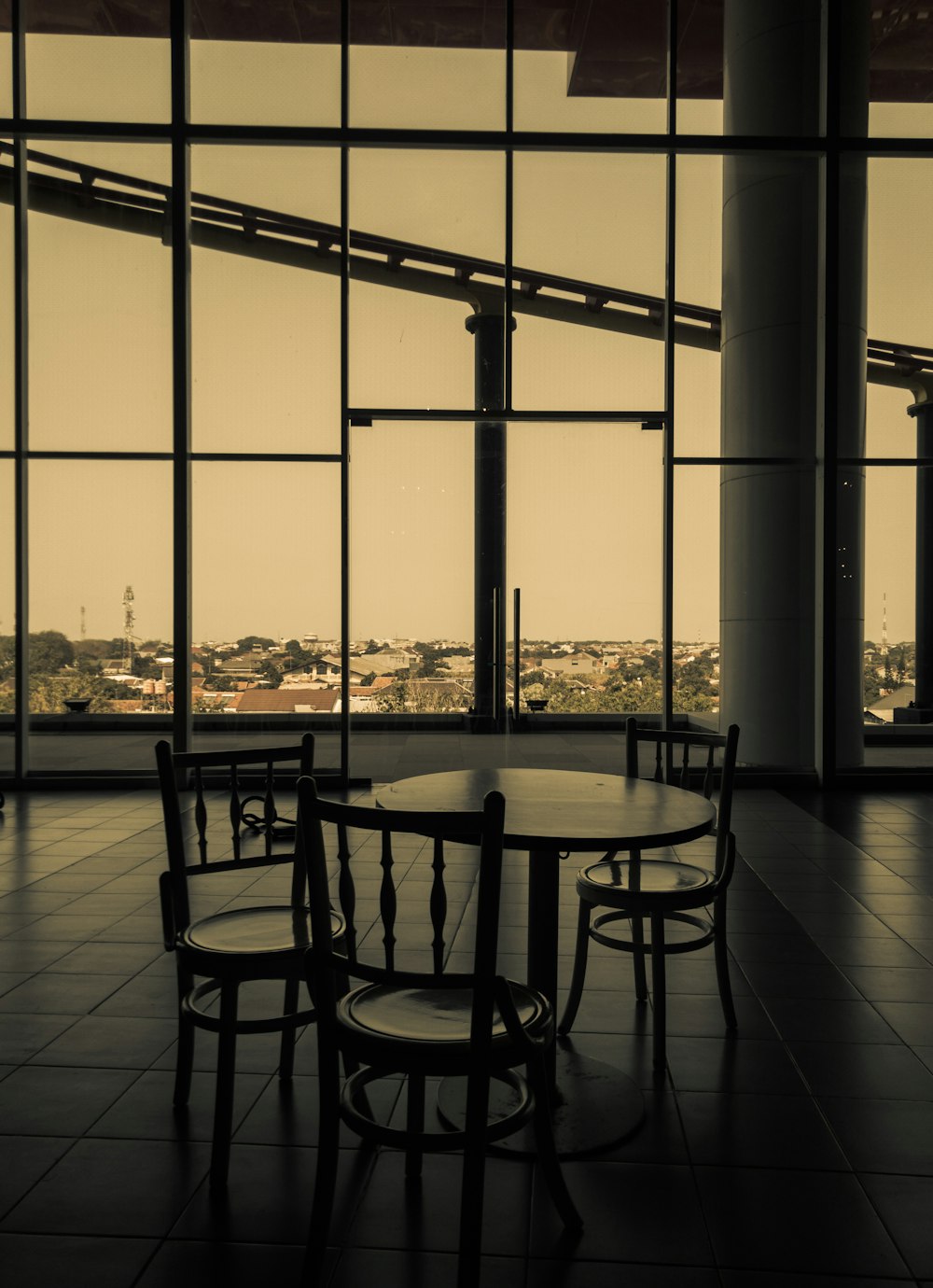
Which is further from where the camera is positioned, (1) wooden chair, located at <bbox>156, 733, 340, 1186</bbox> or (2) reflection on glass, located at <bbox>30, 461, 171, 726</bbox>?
(2) reflection on glass, located at <bbox>30, 461, 171, 726</bbox>

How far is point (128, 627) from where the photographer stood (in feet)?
21.9

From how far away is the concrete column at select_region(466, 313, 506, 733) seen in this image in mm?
6656

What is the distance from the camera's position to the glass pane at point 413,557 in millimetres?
6664

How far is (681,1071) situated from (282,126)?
633cm

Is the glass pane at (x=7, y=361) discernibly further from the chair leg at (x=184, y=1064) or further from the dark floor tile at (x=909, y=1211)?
the dark floor tile at (x=909, y=1211)

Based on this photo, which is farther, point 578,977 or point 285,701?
point 285,701

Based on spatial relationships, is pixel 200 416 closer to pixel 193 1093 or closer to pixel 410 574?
pixel 410 574

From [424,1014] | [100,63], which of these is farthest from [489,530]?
[424,1014]

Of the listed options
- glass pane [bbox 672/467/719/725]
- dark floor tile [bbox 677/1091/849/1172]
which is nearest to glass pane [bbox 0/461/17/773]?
glass pane [bbox 672/467/719/725]

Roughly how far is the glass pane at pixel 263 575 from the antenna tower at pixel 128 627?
436mm

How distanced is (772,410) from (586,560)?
163 cm

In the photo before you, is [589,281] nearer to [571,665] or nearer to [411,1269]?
[571,665]

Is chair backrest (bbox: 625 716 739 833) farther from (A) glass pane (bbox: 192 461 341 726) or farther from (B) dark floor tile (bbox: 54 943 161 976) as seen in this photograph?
(A) glass pane (bbox: 192 461 341 726)

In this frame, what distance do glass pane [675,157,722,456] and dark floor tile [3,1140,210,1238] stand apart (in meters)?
5.65
